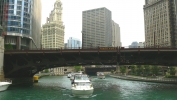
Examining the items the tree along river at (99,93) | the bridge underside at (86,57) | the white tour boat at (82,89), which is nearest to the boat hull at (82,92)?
the white tour boat at (82,89)

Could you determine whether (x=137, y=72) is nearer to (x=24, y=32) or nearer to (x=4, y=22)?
(x=24, y=32)

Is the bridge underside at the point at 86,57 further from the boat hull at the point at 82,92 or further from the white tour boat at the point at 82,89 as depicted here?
the boat hull at the point at 82,92

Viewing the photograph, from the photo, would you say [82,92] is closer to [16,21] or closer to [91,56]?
[91,56]

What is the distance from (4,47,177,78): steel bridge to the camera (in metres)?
63.7

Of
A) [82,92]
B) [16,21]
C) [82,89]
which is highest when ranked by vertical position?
[16,21]

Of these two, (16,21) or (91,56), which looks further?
(16,21)

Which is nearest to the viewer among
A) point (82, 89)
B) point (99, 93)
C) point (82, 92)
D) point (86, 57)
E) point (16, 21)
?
point (82, 92)

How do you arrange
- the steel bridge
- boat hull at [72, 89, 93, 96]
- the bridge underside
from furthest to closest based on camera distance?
the bridge underside < the steel bridge < boat hull at [72, 89, 93, 96]

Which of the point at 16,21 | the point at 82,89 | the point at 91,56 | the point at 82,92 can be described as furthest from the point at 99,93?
the point at 16,21

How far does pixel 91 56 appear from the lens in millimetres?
69062

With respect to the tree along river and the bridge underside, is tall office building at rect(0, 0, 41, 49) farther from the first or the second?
the tree along river

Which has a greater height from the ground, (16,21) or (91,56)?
(16,21)

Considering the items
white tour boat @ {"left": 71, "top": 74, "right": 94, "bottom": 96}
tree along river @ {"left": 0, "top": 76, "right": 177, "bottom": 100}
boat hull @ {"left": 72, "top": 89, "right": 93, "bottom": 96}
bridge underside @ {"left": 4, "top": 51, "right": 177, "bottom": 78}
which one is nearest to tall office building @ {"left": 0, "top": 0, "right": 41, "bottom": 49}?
bridge underside @ {"left": 4, "top": 51, "right": 177, "bottom": 78}

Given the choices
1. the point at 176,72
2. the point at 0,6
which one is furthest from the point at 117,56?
the point at 0,6
